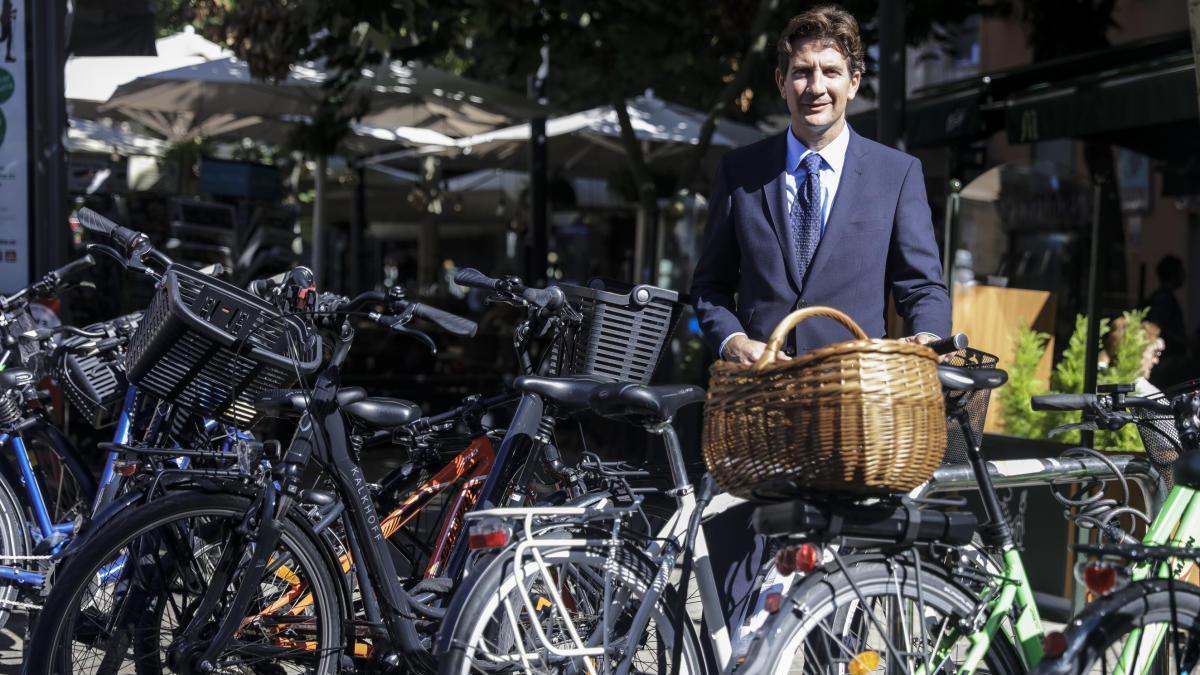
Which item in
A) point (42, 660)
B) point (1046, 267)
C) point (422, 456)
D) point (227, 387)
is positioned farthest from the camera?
point (1046, 267)

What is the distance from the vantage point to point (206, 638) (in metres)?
3.48

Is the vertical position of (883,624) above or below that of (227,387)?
below

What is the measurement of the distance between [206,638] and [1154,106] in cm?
478

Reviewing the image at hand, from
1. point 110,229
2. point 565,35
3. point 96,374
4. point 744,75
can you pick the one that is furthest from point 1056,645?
point 565,35

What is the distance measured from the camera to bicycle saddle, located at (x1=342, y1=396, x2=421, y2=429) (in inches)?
145

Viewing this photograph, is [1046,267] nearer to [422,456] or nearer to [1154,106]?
[1154,106]

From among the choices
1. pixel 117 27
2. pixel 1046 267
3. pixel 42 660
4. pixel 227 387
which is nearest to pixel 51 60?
pixel 117 27

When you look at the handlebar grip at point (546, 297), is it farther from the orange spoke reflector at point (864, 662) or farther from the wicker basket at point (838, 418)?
the orange spoke reflector at point (864, 662)

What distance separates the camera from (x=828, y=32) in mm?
3326

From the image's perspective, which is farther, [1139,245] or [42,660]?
[1139,245]

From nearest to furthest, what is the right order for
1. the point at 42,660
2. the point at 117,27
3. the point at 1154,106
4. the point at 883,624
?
the point at 883,624 < the point at 42,660 < the point at 1154,106 < the point at 117,27

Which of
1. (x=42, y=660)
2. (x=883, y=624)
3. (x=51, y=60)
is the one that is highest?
(x=51, y=60)

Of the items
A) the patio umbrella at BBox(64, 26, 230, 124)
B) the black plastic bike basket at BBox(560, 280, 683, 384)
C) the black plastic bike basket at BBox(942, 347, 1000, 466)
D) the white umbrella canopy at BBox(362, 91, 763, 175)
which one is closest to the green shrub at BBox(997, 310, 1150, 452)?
the black plastic bike basket at BBox(942, 347, 1000, 466)

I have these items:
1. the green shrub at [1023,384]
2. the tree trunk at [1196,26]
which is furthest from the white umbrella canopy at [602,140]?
the tree trunk at [1196,26]
